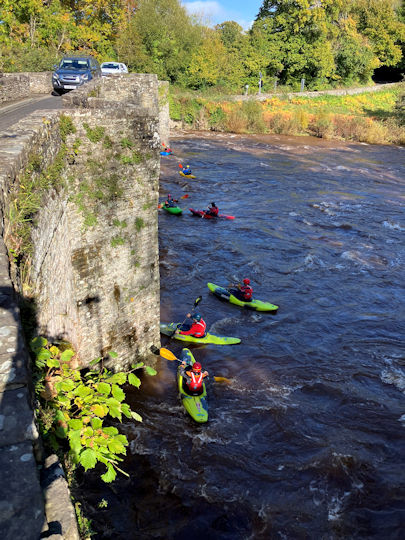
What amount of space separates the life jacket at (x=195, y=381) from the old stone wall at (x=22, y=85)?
1209 centimetres

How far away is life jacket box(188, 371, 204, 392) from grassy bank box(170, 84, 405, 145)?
107 ft

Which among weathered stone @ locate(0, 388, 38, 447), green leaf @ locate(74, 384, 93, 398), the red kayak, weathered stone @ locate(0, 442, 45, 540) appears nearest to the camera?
weathered stone @ locate(0, 442, 45, 540)

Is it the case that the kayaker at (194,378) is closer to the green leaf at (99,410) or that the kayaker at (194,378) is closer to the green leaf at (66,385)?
the green leaf at (66,385)

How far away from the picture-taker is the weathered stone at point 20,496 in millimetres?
2098

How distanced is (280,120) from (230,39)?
2215 cm

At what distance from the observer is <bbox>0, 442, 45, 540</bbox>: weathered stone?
210 centimetres

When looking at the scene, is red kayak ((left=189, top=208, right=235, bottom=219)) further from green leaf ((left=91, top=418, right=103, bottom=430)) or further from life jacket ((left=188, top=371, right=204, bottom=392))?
green leaf ((left=91, top=418, right=103, bottom=430))

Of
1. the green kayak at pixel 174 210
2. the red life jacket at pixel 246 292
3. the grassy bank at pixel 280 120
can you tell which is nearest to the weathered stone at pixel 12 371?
the red life jacket at pixel 246 292

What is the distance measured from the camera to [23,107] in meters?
14.3

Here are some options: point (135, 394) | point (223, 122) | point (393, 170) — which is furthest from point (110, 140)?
point (223, 122)

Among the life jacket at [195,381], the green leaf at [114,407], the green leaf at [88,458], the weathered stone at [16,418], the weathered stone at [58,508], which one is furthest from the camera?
the life jacket at [195,381]

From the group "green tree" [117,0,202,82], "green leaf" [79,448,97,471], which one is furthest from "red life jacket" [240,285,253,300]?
"green tree" [117,0,202,82]

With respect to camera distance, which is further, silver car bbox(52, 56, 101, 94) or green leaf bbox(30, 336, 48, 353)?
silver car bbox(52, 56, 101, 94)

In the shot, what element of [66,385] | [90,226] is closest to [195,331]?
[90,226]
